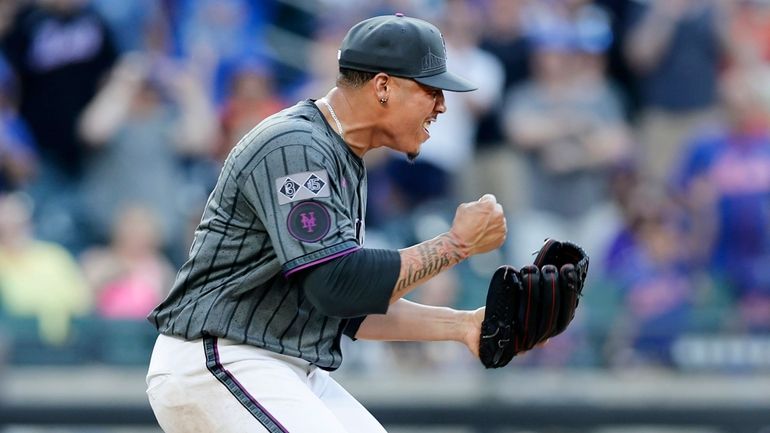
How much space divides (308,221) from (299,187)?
0.10m

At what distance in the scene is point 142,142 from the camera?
8.38 meters

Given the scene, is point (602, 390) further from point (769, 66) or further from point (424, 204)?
point (769, 66)

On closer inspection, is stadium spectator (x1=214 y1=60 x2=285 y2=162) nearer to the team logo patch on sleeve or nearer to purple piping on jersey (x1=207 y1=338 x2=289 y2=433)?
purple piping on jersey (x1=207 y1=338 x2=289 y2=433)

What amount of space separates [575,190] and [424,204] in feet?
3.22

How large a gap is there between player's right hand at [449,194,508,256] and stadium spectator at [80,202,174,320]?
4.40 m

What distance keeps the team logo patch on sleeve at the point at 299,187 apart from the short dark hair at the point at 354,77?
1.25 feet

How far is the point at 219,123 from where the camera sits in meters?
8.50

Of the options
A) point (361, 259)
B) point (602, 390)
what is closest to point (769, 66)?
point (602, 390)

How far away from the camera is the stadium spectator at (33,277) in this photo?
25.5ft

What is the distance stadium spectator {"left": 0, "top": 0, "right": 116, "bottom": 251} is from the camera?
336 inches

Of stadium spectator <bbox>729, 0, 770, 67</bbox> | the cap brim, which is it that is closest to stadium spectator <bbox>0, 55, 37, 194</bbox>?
stadium spectator <bbox>729, 0, 770, 67</bbox>

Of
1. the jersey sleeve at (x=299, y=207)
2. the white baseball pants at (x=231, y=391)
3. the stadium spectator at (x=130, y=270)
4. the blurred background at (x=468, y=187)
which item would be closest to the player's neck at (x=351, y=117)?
the jersey sleeve at (x=299, y=207)

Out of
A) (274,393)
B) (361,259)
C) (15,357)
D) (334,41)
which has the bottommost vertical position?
(15,357)

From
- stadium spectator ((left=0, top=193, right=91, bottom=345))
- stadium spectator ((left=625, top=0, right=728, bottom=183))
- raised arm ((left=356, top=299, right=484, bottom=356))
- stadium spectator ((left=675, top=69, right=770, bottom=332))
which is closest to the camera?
raised arm ((left=356, top=299, right=484, bottom=356))
